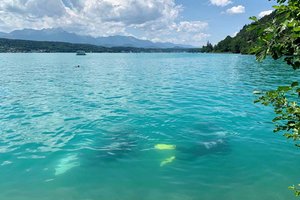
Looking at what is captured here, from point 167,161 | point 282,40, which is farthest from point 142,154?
point 282,40

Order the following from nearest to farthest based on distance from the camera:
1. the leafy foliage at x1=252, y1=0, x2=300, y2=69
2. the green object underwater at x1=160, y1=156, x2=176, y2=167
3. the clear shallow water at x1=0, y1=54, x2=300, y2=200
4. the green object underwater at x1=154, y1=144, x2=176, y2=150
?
1. the leafy foliage at x1=252, y1=0, x2=300, y2=69
2. the clear shallow water at x1=0, y1=54, x2=300, y2=200
3. the green object underwater at x1=160, y1=156, x2=176, y2=167
4. the green object underwater at x1=154, y1=144, x2=176, y2=150

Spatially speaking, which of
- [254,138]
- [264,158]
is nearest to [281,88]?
[264,158]

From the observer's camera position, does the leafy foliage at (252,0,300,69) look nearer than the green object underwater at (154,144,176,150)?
Yes

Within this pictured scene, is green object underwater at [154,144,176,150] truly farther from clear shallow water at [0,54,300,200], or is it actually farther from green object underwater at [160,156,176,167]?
green object underwater at [160,156,176,167]

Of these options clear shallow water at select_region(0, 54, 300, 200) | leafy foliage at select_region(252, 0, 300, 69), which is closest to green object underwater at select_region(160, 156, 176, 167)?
clear shallow water at select_region(0, 54, 300, 200)

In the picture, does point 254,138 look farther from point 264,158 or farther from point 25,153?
point 25,153

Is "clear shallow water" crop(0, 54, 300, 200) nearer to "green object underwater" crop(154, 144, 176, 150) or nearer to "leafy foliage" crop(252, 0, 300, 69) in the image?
"green object underwater" crop(154, 144, 176, 150)

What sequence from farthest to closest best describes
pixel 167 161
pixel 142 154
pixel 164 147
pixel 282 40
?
Result: 1. pixel 164 147
2. pixel 142 154
3. pixel 167 161
4. pixel 282 40

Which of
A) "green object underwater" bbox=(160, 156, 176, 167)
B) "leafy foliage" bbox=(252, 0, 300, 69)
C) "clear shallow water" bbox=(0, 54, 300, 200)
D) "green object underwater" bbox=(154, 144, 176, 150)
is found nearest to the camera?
"leafy foliage" bbox=(252, 0, 300, 69)

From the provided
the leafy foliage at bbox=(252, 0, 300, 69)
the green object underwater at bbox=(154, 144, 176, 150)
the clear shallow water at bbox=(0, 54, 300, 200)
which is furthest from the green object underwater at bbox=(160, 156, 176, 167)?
the leafy foliage at bbox=(252, 0, 300, 69)

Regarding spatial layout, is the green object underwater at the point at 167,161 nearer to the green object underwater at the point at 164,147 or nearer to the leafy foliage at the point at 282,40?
the green object underwater at the point at 164,147

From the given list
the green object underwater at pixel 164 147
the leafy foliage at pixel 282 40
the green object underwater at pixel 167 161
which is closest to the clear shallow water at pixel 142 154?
the green object underwater at pixel 167 161

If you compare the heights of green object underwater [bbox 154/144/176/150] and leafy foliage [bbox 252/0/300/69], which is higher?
leafy foliage [bbox 252/0/300/69]

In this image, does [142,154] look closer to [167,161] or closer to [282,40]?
[167,161]
